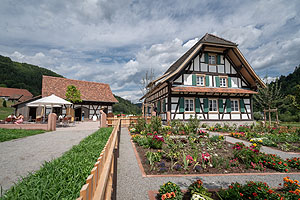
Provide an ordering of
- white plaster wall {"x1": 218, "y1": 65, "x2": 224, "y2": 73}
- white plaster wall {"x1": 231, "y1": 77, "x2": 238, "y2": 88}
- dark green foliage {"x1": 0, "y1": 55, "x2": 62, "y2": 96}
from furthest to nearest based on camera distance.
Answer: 1. dark green foliage {"x1": 0, "y1": 55, "x2": 62, "y2": 96}
2. white plaster wall {"x1": 231, "y1": 77, "x2": 238, "y2": 88}
3. white plaster wall {"x1": 218, "y1": 65, "x2": 224, "y2": 73}

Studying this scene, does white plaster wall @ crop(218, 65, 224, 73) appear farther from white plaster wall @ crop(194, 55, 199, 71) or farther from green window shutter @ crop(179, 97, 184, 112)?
green window shutter @ crop(179, 97, 184, 112)

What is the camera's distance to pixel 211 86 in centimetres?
1570

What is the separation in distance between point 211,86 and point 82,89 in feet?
61.0

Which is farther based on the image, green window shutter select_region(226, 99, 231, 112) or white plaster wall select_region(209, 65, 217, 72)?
white plaster wall select_region(209, 65, 217, 72)

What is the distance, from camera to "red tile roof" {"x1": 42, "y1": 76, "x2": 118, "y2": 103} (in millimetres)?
20975

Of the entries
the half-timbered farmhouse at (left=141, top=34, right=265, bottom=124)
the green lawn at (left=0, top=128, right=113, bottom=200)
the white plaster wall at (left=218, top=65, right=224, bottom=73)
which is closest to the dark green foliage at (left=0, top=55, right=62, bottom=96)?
the half-timbered farmhouse at (left=141, top=34, right=265, bottom=124)

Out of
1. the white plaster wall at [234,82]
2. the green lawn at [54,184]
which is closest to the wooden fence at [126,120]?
the green lawn at [54,184]

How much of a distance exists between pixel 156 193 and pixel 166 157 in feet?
6.96

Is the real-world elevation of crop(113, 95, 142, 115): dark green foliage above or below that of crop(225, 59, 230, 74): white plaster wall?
below

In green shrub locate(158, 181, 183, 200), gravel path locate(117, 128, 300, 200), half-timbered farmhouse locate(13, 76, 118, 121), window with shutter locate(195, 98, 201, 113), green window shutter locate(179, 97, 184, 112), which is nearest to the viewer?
green shrub locate(158, 181, 183, 200)

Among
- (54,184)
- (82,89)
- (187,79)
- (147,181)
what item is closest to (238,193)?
(147,181)

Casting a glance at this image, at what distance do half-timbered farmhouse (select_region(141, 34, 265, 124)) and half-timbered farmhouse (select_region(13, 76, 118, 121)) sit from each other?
33.8 ft

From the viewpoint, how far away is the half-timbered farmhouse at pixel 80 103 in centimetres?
2030

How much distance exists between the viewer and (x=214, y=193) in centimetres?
269
